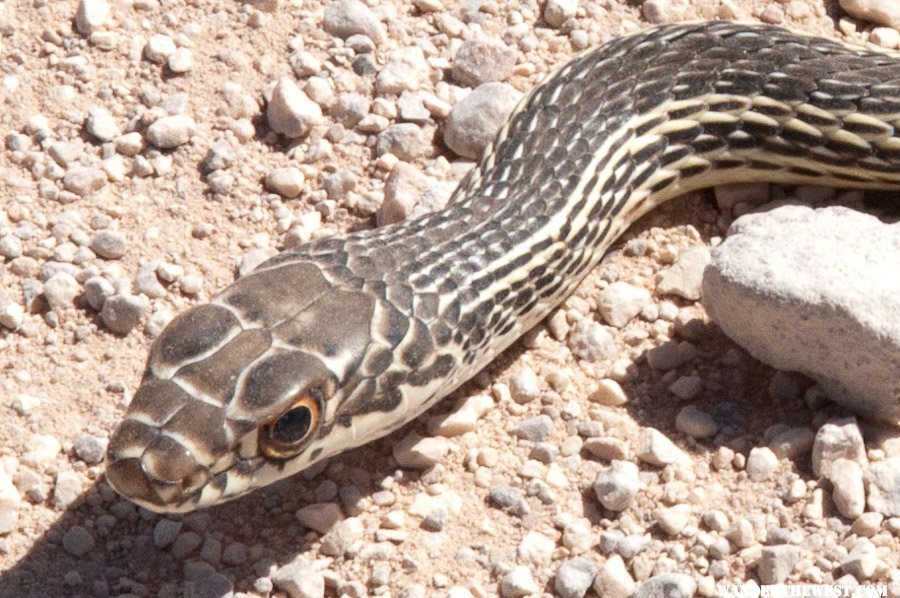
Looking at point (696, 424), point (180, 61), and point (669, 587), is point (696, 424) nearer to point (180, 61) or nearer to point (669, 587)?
point (669, 587)

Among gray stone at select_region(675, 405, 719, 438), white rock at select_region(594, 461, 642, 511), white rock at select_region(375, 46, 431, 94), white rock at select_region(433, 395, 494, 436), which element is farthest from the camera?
white rock at select_region(375, 46, 431, 94)

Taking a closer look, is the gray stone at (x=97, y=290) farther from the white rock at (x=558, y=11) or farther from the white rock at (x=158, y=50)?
the white rock at (x=558, y=11)

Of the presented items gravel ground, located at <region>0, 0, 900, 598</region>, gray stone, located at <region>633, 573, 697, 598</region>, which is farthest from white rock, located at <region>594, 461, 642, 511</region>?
gray stone, located at <region>633, 573, 697, 598</region>

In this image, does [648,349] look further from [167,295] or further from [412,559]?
[167,295]

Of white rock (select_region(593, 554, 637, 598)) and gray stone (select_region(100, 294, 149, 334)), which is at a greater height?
white rock (select_region(593, 554, 637, 598))

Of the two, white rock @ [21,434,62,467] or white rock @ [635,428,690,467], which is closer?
white rock @ [635,428,690,467]

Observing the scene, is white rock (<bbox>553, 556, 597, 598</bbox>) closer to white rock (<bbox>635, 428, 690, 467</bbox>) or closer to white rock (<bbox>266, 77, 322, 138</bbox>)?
white rock (<bbox>635, 428, 690, 467</bbox>)
